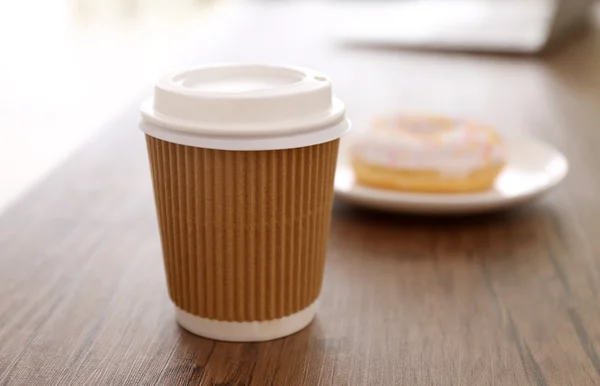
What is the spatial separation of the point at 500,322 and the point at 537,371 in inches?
3.3

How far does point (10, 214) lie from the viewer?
0.86 metres

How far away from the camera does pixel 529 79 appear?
1.63 metres

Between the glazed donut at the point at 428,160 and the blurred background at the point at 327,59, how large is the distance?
11.0 inches

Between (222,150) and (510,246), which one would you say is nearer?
(222,150)

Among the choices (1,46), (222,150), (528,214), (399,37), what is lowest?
(1,46)

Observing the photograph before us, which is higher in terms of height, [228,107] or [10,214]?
[228,107]

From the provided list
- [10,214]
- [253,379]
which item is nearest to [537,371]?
[253,379]

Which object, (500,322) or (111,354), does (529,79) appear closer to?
(500,322)

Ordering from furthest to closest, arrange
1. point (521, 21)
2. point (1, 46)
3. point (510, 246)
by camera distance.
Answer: point (1, 46) < point (521, 21) < point (510, 246)

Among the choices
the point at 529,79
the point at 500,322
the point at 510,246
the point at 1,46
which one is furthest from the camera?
the point at 1,46

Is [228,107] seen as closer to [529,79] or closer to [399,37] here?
[529,79]

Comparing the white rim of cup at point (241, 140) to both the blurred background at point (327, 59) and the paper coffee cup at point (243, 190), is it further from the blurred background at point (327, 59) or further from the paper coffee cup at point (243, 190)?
the blurred background at point (327, 59)

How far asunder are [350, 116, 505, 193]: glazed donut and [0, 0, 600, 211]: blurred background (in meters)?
0.28

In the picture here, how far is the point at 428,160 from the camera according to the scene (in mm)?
895
